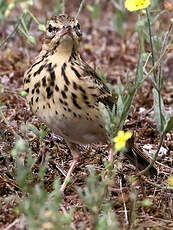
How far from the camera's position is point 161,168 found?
188 inches

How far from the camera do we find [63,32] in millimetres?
4055

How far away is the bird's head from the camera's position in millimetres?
4051

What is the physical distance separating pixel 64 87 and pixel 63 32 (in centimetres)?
38

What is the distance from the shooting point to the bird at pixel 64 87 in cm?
404

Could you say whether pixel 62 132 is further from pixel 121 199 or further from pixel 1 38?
pixel 1 38

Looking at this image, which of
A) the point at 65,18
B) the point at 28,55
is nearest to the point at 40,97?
the point at 65,18

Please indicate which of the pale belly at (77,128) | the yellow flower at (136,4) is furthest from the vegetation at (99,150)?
the pale belly at (77,128)

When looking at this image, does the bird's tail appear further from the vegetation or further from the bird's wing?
the bird's wing

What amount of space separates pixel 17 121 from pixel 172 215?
2.03 metres

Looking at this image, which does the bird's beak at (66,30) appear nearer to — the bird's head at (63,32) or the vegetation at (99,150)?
the bird's head at (63,32)

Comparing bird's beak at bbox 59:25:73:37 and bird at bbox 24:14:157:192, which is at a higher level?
bird's beak at bbox 59:25:73:37

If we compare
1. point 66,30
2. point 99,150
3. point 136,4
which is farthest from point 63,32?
point 99,150

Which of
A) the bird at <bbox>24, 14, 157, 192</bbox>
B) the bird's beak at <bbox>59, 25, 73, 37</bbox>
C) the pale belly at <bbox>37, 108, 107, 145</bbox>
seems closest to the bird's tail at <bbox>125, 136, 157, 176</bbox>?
the pale belly at <bbox>37, 108, 107, 145</bbox>

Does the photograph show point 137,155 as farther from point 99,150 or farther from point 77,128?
point 77,128
